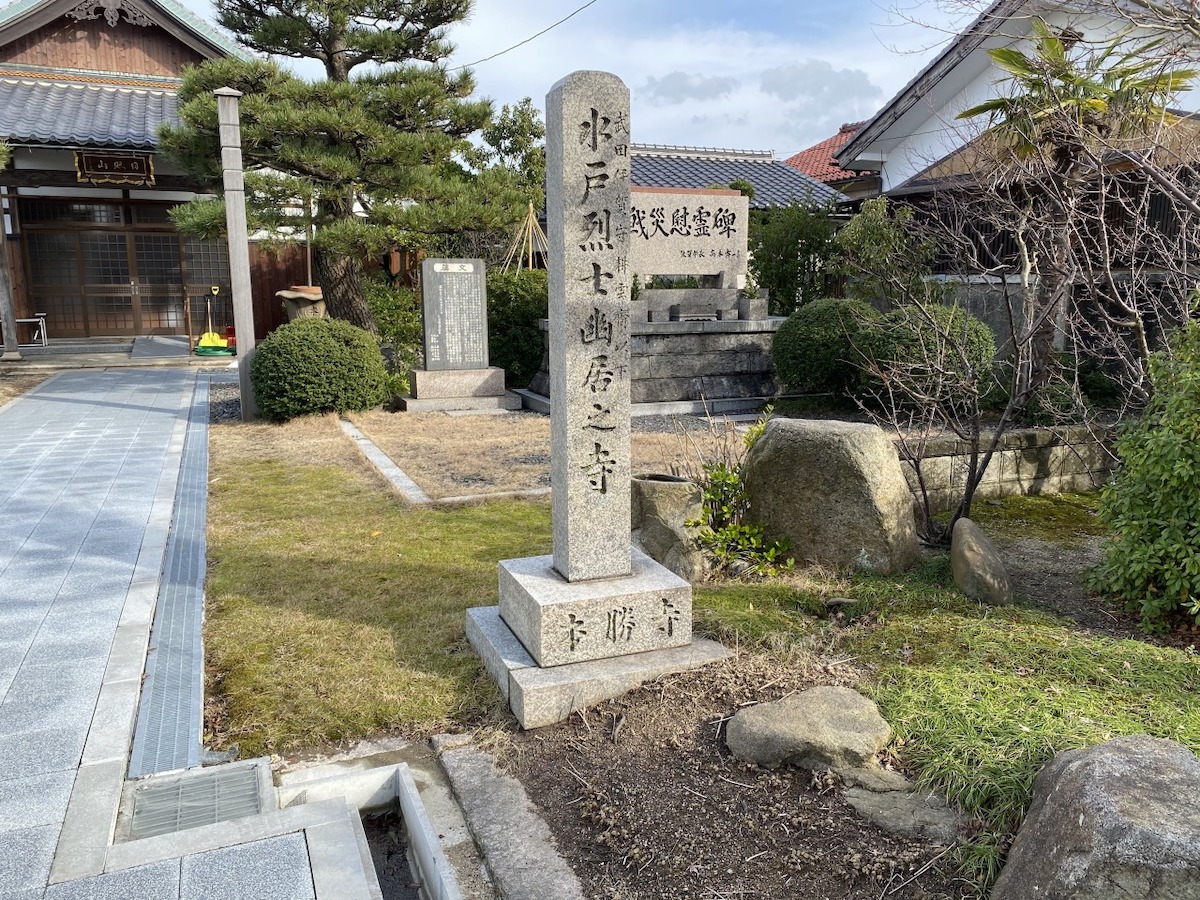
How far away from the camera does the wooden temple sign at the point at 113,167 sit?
14984mm

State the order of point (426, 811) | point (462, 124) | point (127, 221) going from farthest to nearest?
point (127, 221)
point (462, 124)
point (426, 811)

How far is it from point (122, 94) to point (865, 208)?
14.4 m

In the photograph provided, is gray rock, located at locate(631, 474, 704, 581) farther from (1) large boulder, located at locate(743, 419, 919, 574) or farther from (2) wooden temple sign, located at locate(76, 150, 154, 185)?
(2) wooden temple sign, located at locate(76, 150, 154, 185)

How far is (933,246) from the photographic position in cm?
1198

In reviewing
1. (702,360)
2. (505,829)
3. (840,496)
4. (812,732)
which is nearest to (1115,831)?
(812,732)

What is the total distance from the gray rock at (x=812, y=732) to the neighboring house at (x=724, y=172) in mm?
17747

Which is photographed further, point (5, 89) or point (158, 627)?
point (5, 89)

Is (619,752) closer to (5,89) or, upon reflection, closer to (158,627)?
(158,627)

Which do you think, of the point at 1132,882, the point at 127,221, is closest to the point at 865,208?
the point at 1132,882

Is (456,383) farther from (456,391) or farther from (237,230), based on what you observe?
(237,230)

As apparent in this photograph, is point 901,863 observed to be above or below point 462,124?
below

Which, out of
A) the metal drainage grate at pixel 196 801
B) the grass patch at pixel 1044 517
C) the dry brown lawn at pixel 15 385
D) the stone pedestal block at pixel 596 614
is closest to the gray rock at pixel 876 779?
the stone pedestal block at pixel 596 614

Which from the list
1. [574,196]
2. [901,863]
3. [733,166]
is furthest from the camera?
[733,166]

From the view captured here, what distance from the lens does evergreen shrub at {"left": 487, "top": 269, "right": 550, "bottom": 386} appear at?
543 inches
